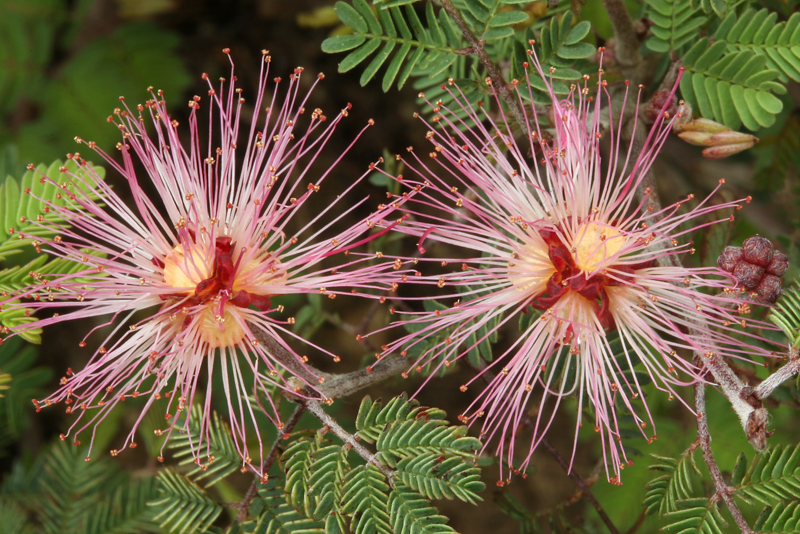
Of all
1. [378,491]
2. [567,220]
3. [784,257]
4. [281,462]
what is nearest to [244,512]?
[281,462]

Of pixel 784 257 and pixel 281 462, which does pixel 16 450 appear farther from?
pixel 784 257

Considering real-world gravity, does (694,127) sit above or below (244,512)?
above

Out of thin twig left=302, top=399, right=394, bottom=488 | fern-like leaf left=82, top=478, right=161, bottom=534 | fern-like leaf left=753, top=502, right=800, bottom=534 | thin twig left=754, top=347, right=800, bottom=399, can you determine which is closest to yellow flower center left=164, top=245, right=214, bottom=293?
thin twig left=302, top=399, right=394, bottom=488

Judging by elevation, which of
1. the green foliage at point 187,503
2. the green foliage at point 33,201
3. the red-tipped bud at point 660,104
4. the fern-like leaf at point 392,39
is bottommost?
the green foliage at point 187,503

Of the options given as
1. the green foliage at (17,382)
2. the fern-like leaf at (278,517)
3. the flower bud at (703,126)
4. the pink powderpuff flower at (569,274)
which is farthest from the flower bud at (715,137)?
the green foliage at (17,382)

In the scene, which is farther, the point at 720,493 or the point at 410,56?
the point at 410,56

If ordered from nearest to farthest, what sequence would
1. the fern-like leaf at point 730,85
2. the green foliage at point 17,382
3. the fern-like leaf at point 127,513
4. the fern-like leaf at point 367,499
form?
the fern-like leaf at point 367,499, the fern-like leaf at point 730,85, the fern-like leaf at point 127,513, the green foliage at point 17,382

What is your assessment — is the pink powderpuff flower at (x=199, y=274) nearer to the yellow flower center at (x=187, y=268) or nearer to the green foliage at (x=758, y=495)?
the yellow flower center at (x=187, y=268)
